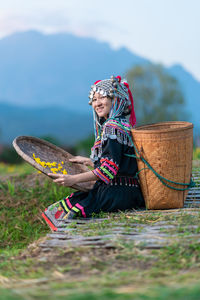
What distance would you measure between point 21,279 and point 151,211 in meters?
1.44

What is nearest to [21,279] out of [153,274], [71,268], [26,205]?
[71,268]

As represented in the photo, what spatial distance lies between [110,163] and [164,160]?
43 cm

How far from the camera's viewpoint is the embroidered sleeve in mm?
3293

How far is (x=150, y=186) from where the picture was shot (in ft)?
11.2

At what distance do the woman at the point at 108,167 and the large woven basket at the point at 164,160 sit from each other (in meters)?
0.10

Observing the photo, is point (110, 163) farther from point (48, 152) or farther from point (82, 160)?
point (48, 152)

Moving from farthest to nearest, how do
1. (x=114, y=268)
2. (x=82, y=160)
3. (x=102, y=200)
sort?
(x=82, y=160)
(x=102, y=200)
(x=114, y=268)

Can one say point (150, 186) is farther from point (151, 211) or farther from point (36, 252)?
point (36, 252)

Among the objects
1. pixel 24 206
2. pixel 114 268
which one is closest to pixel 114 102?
pixel 114 268

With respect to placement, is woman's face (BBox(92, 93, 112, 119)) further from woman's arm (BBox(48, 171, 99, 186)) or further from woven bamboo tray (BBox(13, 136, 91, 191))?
woven bamboo tray (BBox(13, 136, 91, 191))

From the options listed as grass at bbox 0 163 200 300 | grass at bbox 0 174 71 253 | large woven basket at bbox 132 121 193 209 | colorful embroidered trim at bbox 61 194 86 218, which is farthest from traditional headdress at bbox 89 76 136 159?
grass at bbox 0 174 71 253

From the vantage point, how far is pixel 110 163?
3.29 metres

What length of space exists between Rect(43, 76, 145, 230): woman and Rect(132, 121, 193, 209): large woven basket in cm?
10

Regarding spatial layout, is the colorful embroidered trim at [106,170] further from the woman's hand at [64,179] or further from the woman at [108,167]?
the woman's hand at [64,179]
